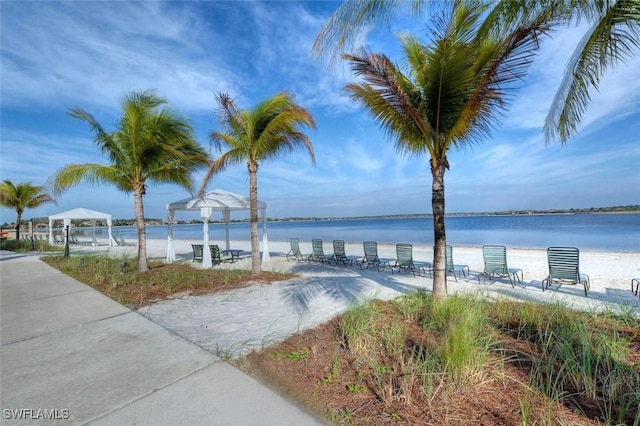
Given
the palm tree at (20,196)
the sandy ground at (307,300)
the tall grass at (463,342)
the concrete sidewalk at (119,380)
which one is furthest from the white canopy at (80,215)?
the tall grass at (463,342)

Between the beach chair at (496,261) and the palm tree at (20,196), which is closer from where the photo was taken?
the beach chair at (496,261)

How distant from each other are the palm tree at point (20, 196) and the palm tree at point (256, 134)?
20820mm

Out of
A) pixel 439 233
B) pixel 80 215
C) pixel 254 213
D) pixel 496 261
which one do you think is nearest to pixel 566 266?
pixel 496 261

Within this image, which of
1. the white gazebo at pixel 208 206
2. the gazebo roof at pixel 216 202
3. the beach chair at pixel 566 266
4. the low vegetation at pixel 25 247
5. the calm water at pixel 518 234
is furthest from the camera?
the calm water at pixel 518 234

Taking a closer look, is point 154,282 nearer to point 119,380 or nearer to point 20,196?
point 119,380

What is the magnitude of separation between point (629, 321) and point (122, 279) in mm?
10370

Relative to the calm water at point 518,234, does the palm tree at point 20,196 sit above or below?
above

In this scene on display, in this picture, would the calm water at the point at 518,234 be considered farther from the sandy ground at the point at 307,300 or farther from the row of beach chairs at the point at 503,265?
the row of beach chairs at the point at 503,265

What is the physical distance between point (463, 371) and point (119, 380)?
3369mm

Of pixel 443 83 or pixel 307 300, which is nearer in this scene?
pixel 443 83

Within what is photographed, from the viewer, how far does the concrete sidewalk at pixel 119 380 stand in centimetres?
231

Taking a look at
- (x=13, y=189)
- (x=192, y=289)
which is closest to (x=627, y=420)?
(x=192, y=289)

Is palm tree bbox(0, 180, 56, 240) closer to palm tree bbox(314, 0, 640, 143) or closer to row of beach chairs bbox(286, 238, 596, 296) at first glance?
row of beach chairs bbox(286, 238, 596, 296)

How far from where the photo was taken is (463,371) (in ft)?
8.33
